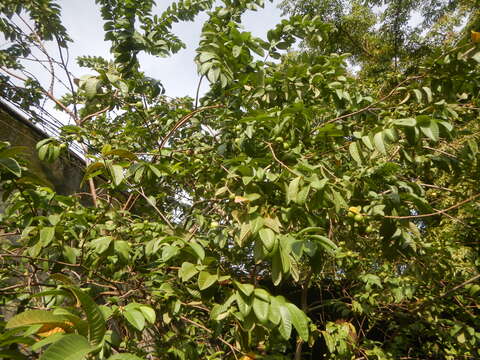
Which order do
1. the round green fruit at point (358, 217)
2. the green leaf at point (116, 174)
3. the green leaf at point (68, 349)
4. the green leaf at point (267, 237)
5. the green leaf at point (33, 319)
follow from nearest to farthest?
the green leaf at point (68, 349) → the green leaf at point (33, 319) → the green leaf at point (267, 237) → the green leaf at point (116, 174) → the round green fruit at point (358, 217)

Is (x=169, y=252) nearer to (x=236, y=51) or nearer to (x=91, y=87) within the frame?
(x=91, y=87)

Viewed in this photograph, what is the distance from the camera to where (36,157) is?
3199mm

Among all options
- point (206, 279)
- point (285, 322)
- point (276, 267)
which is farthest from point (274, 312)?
point (206, 279)

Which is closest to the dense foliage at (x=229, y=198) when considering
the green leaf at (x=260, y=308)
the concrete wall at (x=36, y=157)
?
the green leaf at (x=260, y=308)

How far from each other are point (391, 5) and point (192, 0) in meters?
6.30

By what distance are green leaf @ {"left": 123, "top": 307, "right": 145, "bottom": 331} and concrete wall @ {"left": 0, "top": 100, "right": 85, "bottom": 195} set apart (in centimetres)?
219

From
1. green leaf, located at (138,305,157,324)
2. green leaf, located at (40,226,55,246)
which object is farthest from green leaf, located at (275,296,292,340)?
green leaf, located at (40,226,55,246)

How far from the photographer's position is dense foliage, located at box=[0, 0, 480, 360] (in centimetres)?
119

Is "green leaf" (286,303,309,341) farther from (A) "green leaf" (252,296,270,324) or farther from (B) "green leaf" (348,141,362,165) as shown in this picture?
(B) "green leaf" (348,141,362,165)

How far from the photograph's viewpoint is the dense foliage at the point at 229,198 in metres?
1.19

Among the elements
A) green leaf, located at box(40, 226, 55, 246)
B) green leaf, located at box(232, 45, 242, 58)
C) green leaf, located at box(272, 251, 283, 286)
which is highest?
green leaf, located at box(232, 45, 242, 58)

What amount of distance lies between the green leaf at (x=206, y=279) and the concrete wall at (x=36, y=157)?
219cm

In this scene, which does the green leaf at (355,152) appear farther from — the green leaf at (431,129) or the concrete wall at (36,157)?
the concrete wall at (36,157)

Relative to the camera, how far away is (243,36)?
1.83m
